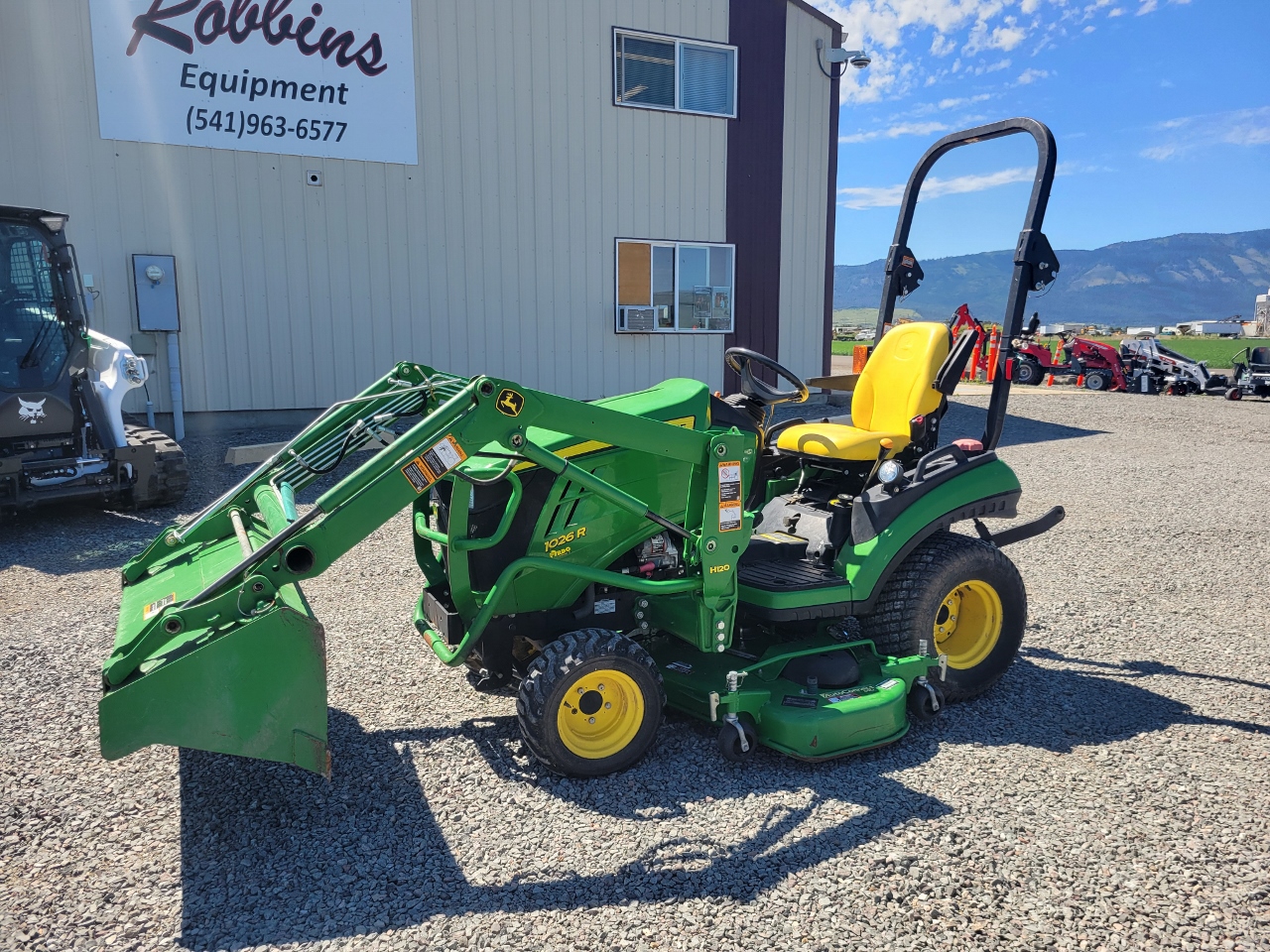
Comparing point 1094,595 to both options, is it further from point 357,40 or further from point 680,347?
point 357,40

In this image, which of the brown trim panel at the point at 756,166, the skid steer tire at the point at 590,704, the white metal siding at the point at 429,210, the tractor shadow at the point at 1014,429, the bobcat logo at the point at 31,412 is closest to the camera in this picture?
the skid steer tire at the point at 590,704

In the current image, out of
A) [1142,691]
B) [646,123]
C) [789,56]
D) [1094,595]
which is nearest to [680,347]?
[646,123]

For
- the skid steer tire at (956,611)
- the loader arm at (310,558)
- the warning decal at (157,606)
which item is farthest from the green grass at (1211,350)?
the warning decal at (157,606)

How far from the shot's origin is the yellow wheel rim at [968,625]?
168 inches

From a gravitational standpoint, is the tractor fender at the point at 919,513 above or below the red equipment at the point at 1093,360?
above

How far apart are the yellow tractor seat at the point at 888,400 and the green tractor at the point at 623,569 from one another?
0.01 metres

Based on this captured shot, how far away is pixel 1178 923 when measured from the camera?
2.59 metres

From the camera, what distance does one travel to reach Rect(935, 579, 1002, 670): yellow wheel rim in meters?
4.26

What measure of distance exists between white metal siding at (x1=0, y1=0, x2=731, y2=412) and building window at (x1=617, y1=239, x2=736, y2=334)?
0.64 ft


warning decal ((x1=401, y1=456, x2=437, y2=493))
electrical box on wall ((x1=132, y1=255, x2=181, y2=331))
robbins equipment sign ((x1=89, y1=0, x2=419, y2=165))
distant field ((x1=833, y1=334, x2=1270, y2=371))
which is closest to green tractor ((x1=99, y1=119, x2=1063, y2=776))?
warning decal ((x1=401, y1=456, x2=437, y2=493))

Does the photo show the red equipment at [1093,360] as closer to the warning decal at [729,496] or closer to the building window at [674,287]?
the building window at [674,287]

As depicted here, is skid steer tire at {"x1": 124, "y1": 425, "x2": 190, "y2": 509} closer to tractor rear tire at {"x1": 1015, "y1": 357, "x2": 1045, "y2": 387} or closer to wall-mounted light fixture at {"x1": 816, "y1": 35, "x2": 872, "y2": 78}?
tractor rear tire at {"x1": 1015, "y1": 357, "x2": 1045, "y2": 387}

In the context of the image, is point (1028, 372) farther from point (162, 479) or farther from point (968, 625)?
point (162, 479)

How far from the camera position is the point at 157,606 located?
3.26 meters
